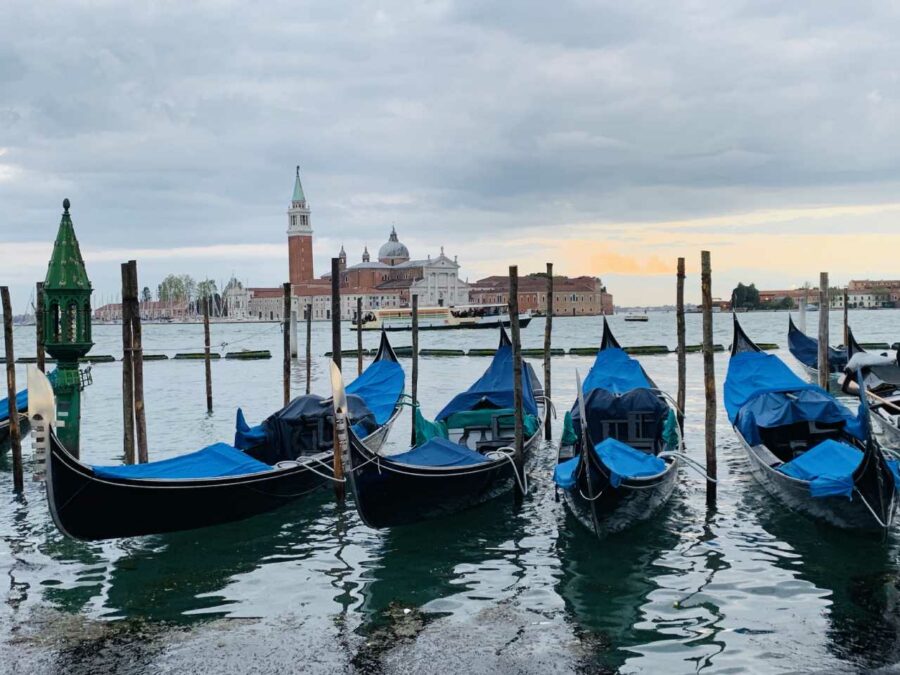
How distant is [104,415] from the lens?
1675cm

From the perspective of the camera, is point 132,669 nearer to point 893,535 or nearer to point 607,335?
point 893,535

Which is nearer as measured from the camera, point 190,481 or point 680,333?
point 190,481

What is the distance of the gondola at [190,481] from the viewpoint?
6066 mm

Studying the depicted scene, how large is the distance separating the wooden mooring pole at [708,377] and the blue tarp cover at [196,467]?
361cm

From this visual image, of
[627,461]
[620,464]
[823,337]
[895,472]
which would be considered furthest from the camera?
[823,337]

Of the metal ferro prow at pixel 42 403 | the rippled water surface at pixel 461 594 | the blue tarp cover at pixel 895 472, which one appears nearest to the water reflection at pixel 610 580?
the rippled water surface at pixel 461 594

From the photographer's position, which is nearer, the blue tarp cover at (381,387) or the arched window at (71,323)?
the arched window at (71,323)

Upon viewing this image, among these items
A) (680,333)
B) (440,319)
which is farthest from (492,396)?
(440,319)

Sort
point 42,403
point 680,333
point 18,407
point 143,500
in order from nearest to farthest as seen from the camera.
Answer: point 42,403, point 143,500, point 680,333, point 18,407

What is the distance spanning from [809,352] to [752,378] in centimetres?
952

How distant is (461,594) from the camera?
5828mm

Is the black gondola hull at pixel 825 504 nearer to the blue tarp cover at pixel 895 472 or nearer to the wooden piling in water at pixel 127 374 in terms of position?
the blue tarp cover at pixel 895 472

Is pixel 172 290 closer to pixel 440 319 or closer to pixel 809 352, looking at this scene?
pixel 440 319

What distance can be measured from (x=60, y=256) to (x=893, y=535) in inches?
297
